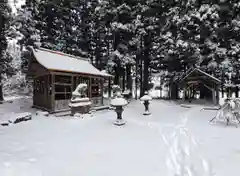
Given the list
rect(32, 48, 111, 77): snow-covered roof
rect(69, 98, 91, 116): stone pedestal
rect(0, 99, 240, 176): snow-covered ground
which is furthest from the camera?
rect(32, 48, 111, 77): snow-covered roof

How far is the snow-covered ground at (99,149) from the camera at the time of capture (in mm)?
4910

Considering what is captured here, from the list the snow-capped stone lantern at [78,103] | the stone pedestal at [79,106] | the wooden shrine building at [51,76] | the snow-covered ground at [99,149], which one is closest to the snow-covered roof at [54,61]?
the wooden shrine building at [51,76]

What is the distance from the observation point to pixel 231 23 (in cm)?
1702

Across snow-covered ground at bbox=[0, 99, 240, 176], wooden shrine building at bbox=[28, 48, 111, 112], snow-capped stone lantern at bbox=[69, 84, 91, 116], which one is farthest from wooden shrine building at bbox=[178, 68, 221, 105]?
snow-capped stone lantern at bbox=[69, 84, 91, 116]

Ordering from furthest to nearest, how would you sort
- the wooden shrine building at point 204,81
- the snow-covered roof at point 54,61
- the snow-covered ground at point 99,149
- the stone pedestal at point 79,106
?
1. the wooden shrine building at point 204,81
2. the snow-covered roof at point 54,61
3. the stone pedestal at point 79,106
4. the snow-covered ground at point 99,149

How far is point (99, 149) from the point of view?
6453 mm

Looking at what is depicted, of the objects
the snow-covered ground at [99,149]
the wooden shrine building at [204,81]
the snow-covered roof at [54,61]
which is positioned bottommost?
the snow-covered ground at [99,149]

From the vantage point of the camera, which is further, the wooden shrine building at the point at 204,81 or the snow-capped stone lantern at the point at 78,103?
the wooden shrine building at the point at 204,81

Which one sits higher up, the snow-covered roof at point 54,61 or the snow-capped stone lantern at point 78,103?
the snow-covered roof at point 54,61

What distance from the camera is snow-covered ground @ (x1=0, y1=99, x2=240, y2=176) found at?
4910mm

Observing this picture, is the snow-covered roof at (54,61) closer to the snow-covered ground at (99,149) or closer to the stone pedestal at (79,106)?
the stone pedestal at (79,106)

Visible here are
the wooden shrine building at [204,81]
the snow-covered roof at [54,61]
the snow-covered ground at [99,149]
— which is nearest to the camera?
the snow-covered ground at [99,149]

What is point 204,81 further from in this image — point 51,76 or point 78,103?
point 51,76

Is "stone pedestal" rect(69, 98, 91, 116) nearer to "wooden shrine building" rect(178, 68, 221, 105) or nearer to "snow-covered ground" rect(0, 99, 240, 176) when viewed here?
"snow-covered ground" rect(0, 99, 240, 176)
